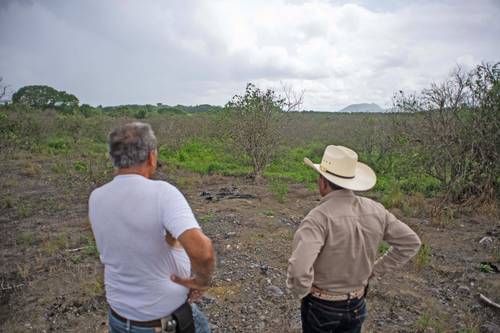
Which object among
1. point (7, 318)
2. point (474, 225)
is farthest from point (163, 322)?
point (474, 225)

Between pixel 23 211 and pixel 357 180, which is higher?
pixel 357 180

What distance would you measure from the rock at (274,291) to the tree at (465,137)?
16.6 ft

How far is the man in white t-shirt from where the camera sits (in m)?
1.63

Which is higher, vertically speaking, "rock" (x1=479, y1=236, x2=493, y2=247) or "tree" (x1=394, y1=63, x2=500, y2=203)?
"tree" (x1=394, y1=63, x2=500, y2=203)

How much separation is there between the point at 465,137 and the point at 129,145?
773 centimetres

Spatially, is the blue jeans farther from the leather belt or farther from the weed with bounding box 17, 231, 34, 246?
the weed with bounding box 17, 231, 34, 246

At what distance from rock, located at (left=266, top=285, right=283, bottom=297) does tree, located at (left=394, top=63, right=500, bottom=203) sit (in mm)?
5067

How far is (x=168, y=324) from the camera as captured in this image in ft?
5.96

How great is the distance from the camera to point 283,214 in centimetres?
716

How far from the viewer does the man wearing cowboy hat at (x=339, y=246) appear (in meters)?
1.97

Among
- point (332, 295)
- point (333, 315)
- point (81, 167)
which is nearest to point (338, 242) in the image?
point (332, 295)

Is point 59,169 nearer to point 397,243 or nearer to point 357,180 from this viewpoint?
point 357,180

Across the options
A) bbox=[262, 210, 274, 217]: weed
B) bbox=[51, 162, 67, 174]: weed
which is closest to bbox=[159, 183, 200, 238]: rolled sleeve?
bbox=[262, 210, 274, 217]: weed

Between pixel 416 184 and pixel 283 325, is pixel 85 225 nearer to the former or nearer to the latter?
pixel 283 325
